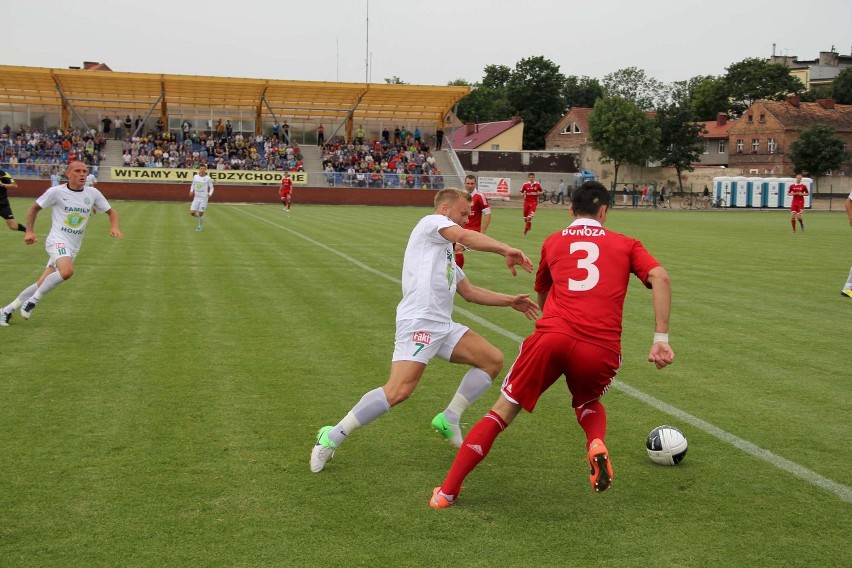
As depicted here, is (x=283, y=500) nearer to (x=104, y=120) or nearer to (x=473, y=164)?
(x=104, y=120)

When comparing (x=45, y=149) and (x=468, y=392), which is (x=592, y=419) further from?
(x=45, y=149)

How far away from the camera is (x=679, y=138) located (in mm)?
74312

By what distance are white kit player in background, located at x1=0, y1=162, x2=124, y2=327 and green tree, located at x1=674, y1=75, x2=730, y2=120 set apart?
343 ft

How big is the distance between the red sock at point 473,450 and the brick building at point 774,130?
80.0m

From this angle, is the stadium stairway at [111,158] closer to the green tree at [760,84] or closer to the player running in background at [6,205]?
the player running in background at [6,205]

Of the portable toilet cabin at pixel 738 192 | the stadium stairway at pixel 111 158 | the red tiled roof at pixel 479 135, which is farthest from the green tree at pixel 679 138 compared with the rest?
the stadium stairway at pixel 111 158

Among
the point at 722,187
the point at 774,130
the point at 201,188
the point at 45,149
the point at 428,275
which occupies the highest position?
the point at 774,130

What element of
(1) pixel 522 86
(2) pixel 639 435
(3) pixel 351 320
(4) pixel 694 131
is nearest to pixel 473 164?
(4) pixel 694 131

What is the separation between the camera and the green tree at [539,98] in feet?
347

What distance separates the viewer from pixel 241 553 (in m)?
4.24

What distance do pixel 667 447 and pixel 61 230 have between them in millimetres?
8082

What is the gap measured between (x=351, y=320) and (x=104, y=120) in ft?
175

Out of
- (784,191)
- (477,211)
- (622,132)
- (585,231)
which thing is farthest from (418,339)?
(622,132)

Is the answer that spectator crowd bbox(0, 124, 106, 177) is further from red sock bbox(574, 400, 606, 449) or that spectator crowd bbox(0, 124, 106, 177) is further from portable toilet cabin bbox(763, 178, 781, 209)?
red sock bbox(574, 400, 606, 449)
